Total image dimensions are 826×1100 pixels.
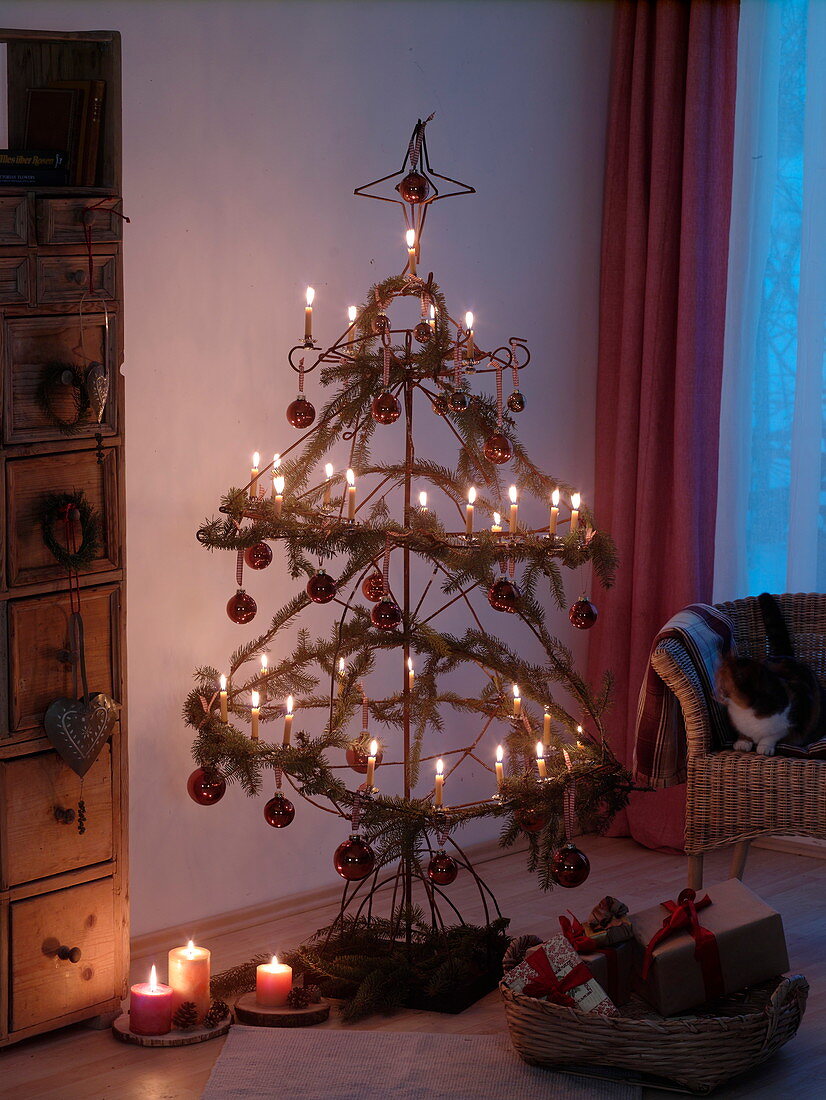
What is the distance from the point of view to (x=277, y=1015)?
2471mm

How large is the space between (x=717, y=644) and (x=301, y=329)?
3.85ft

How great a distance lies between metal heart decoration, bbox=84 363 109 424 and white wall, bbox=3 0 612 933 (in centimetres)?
45

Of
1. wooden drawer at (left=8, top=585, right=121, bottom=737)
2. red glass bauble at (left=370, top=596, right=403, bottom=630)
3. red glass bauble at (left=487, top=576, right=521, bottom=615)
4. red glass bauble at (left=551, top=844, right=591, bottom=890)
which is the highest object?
red glass bauble at (left=487, top=576, right=521, bottom=615)

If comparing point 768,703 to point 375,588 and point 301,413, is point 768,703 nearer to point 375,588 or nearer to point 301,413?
point 375,588

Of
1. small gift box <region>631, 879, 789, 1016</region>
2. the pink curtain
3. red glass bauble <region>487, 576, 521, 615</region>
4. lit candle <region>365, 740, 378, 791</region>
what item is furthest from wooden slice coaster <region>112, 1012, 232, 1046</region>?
the pink curtain

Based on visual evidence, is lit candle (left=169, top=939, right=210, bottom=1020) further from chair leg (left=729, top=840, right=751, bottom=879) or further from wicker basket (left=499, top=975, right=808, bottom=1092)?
chair leg (left=729, top=840, right=751, bottom=879)

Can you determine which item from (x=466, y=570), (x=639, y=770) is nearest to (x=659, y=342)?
(x=639, y=770)

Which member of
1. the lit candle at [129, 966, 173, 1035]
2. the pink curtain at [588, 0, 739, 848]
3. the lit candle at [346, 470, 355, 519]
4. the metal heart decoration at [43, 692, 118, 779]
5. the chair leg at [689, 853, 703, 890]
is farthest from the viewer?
the pink curtain at [588, 0, 739, 848]

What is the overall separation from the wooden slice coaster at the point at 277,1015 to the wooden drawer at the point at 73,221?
1418 mm

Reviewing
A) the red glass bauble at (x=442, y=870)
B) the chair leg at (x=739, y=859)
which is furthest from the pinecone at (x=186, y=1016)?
the chair leg at (x=739, y=859)

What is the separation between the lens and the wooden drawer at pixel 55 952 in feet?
7.56

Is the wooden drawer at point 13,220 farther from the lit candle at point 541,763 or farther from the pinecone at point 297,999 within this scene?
the pinecone at point 297,999

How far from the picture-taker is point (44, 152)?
2.26 m

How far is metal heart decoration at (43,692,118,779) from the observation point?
230cm
